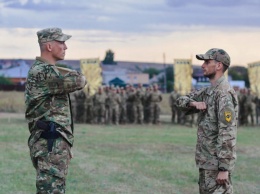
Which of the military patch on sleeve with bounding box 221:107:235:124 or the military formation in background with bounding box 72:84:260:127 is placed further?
the military formation in background with bounding box 72:84:260:127

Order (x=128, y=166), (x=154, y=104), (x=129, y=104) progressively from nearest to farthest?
(x=128, y=166)
(x=154, y=104)
(x=129, y=104)

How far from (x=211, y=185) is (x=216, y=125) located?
1.84 feet

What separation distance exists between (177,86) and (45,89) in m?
26.4

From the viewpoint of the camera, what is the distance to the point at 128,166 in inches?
591

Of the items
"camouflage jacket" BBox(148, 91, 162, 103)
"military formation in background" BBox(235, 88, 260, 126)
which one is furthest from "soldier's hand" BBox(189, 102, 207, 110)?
"camouflage jacket" BBox(148, 91, 162, 103)

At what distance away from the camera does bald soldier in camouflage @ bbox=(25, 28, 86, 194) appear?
6680 millimetres

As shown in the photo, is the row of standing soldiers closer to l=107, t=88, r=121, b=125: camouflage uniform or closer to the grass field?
l=107, t=88, r=121, b=125: camouflage uniform

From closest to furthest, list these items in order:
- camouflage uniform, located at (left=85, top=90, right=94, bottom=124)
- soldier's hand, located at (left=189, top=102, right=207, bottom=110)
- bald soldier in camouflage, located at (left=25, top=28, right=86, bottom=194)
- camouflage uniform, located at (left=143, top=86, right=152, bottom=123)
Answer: bald soldier in camouflage, located at (left=25, top=28, right=86, bottom=194) → soldier's hand, located at (left=189, top=102, right=207, bottom=110) → camouflage uniform, located at (left=85, top=90, right=94, bottom=124) → camouflage uniform, located at (left=143, top=86, right=152, bottom=123)

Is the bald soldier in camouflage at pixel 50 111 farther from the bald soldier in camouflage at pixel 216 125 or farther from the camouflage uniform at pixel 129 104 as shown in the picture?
the camouflage uniform at pixel 129 104

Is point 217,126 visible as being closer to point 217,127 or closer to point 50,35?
point 217,127

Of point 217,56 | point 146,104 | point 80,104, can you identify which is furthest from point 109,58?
point 217,56

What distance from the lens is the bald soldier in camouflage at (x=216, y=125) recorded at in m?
6.80

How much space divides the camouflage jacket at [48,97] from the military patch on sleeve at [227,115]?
4.31 ft

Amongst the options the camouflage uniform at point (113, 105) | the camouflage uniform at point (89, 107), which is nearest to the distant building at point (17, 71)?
the camouflage uniform at point (89, 107)
